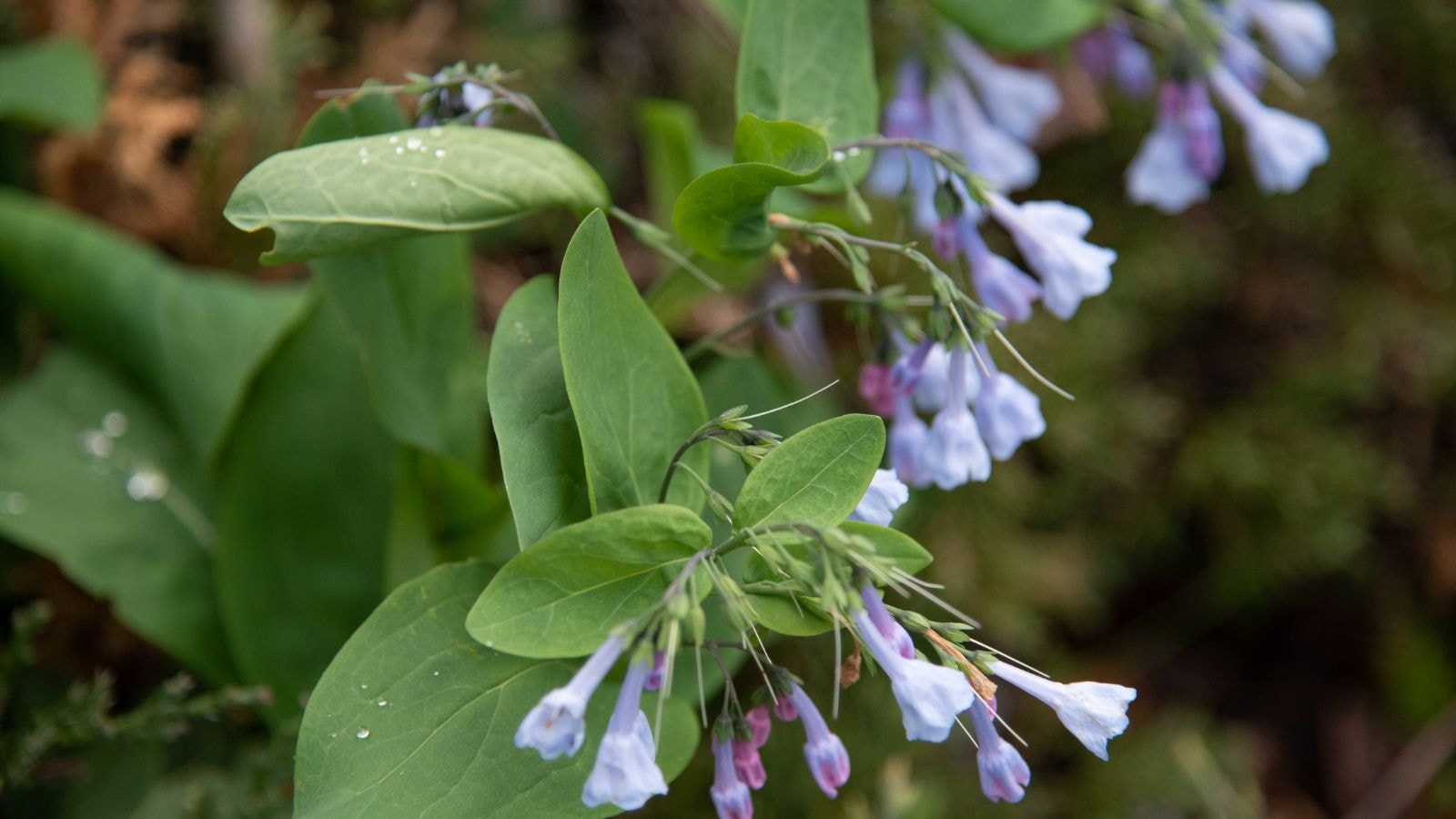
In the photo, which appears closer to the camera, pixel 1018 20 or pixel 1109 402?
pixel 1018 20

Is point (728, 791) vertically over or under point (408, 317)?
under

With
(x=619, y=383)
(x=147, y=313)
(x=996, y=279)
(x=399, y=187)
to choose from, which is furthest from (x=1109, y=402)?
(x=147, y=313)

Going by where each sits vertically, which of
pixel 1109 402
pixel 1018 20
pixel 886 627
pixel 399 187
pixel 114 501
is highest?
pixel 399 187

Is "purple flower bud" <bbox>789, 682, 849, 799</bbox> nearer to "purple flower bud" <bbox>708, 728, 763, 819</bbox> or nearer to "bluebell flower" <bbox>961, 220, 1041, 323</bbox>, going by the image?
"purple flower bud" <bbox>708, 728, 763, 819</bbox>

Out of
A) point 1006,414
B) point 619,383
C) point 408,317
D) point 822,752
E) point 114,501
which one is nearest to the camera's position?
point 822,752

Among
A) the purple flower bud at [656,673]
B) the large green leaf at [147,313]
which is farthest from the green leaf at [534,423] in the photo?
the large green leaf at [147,313]

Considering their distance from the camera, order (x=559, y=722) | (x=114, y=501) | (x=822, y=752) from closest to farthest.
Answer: (x=559, y=722) < (x=822, y=752) < (x=114, y=501)

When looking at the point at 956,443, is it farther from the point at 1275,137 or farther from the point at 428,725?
the point at 1275,137

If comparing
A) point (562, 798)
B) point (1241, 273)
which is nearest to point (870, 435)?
point (562, 798)
